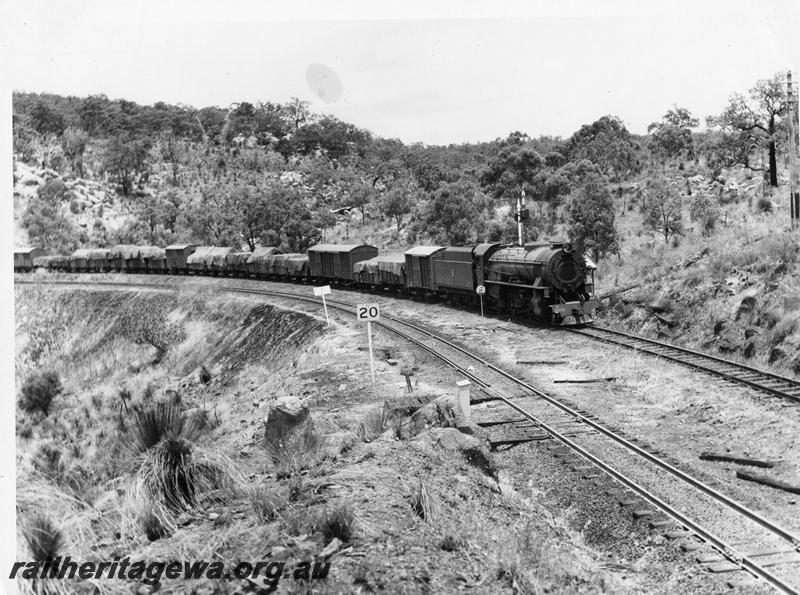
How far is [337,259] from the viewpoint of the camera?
42.0 meters

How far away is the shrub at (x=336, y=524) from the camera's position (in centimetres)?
616

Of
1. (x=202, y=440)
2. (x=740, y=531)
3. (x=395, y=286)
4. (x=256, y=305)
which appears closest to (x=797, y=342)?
(x=740, y=531)

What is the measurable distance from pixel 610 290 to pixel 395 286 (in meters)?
12.8

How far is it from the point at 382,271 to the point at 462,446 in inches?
1078

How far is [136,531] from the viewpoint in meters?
6.16

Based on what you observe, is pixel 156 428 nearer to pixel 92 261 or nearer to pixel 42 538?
pixel 42 538

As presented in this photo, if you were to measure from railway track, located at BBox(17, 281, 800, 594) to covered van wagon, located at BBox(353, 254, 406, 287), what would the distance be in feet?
59.7

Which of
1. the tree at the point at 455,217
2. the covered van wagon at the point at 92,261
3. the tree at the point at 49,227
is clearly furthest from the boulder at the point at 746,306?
the tree at the point at 49,227

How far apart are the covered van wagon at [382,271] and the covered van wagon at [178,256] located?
69.9ft

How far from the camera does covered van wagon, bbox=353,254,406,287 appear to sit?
35.6m

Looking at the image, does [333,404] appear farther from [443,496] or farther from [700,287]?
[700,287]

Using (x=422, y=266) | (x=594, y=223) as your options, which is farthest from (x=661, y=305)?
(x=594, y=223)

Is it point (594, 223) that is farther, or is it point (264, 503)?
point (594, 223)

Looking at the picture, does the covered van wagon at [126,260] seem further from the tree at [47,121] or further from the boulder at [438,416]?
the boulder at [438,416]
